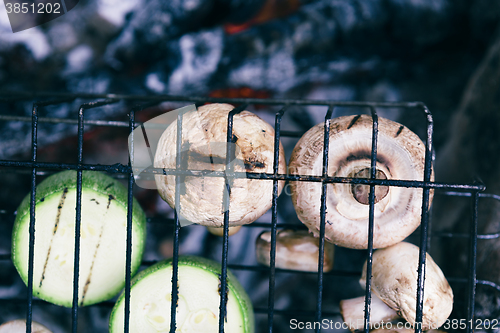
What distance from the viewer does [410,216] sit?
517 mm

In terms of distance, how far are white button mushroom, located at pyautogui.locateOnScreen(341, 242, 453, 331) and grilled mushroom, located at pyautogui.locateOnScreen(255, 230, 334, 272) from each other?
0.11 m

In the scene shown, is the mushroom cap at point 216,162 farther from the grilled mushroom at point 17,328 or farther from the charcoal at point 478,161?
the charcoal at point 478,161

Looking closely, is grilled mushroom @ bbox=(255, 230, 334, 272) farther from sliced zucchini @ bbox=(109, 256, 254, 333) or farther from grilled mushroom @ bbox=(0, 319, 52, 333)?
grilled mushroom @ bbox=(0, 319, 52, 333)

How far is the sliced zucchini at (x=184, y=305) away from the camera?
20.7 inches

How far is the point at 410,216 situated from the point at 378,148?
0.38ft

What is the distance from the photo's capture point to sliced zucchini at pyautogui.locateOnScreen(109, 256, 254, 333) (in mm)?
525

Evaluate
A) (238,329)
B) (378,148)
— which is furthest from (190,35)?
(238,329)

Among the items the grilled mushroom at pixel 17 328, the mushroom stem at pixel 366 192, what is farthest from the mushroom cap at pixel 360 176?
the grilled mushroom at pixel 17 328

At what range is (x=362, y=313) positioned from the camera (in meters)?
0.58

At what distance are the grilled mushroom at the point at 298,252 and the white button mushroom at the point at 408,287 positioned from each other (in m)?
0.11

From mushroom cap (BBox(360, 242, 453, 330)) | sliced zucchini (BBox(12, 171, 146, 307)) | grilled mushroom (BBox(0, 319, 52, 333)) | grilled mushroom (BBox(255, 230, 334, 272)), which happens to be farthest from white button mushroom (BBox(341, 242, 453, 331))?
grilled mushroom (BBox(0, 319, 52, 333))

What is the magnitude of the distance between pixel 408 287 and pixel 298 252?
0.62 feet

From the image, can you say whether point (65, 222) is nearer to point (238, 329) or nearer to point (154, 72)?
point (238, 329)

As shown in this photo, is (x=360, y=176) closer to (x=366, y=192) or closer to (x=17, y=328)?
(x=366, y=192)
